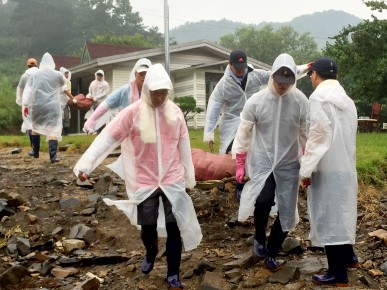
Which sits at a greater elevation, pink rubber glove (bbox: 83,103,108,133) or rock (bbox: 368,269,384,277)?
pink rubber glove (bbox: 83,103,108,133)

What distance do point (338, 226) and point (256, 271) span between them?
89 centimetres

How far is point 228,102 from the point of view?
6.27 meters

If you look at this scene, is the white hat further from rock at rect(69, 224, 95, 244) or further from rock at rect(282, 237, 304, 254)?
rock at rect(282, 237, 304, 254)

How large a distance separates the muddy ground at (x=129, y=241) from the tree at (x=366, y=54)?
31.7 feet

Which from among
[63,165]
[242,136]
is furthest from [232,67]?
[63,165]

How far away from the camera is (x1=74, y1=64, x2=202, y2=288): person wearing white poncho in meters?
3.89

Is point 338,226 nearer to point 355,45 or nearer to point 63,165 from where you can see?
point 63,165

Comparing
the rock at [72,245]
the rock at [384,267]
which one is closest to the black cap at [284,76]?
the rock at [384,267]

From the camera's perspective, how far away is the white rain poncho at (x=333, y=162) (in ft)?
12.3

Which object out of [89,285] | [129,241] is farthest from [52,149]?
[89,285]

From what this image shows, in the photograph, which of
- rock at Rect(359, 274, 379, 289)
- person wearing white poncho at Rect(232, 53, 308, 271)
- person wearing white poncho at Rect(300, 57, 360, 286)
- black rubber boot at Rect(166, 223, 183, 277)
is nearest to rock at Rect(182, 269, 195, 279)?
black rubber boot at Rect(166, 223, 183, 277)

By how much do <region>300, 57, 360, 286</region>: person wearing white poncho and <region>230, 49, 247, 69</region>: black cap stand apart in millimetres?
2057

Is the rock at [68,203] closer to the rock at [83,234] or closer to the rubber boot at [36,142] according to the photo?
the rock at [83,234]

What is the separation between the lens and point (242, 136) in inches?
170
